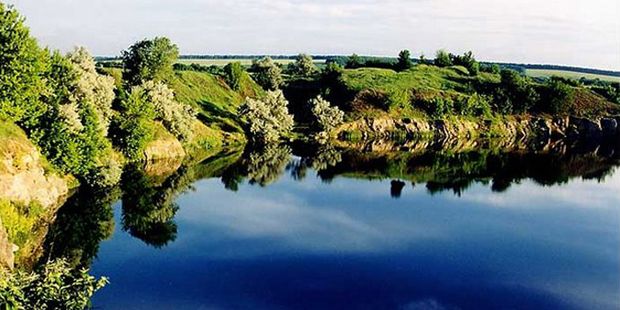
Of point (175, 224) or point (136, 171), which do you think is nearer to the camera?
point (175, 224)

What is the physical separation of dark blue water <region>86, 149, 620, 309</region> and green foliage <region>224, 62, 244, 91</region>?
80633 millimetres

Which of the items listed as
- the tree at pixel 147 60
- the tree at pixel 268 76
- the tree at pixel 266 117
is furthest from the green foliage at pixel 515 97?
the tree at pixel 147 60

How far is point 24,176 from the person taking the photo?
52031 millimetres

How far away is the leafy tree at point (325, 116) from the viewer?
452 ft

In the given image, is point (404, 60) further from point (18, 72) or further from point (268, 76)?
point (18, 72)

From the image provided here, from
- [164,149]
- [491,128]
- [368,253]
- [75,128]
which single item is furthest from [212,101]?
[368,253]

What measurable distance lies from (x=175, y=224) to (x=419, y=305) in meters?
28.7

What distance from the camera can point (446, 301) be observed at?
40344mm

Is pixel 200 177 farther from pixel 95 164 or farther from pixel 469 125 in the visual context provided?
pixel 469 125

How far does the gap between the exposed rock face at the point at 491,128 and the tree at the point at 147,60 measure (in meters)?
44.6

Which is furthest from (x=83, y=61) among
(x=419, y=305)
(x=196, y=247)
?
(x=419, y=305)

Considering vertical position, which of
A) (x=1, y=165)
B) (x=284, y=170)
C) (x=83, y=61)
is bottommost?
(x=284, y=170)

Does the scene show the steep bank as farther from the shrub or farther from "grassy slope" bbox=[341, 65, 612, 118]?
"grassy slope" bbox=[341, 65, 612, 118]

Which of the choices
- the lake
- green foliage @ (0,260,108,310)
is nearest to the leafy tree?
the lake
